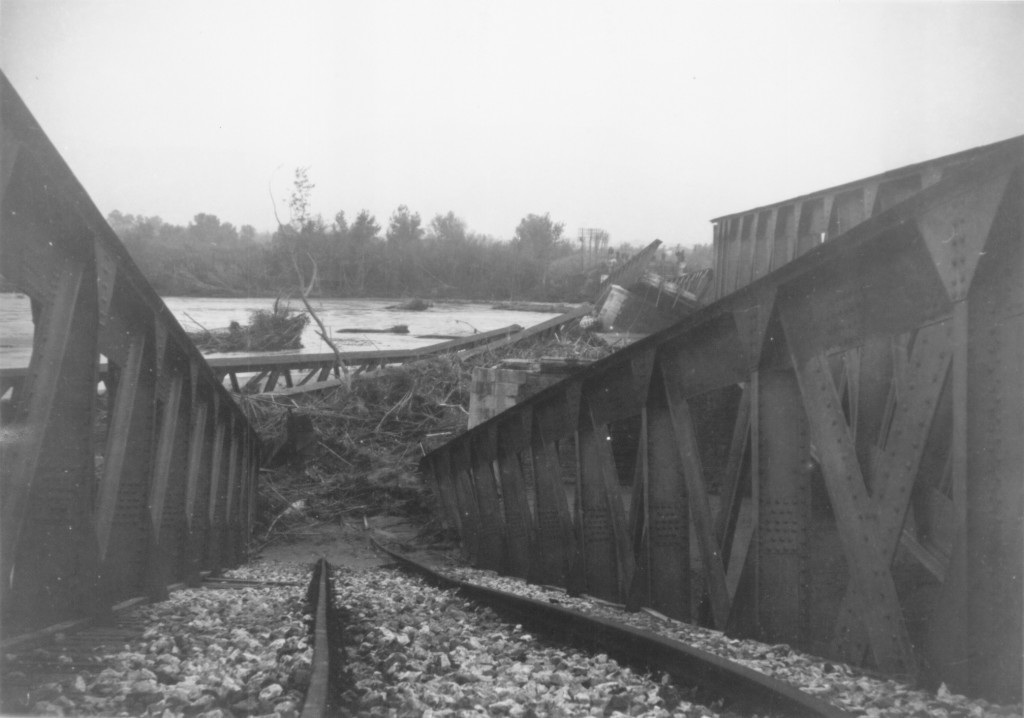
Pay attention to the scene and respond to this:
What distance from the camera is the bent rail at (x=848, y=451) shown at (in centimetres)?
334

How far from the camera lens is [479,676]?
4.15 m

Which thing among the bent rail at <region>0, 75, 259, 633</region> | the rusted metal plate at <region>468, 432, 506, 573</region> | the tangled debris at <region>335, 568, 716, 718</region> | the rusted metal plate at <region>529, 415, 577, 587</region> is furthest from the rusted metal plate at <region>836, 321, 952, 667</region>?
the rusted metal plate at <region>468, 432, 506, 573</region>

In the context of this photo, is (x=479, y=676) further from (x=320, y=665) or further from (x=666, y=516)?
(x=666, y=516)

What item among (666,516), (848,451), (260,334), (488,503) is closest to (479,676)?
(848,451)

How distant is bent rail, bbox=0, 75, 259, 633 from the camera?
13.2ft

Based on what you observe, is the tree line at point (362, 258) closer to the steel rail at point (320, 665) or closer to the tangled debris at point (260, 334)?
the tangled debris at point (260, 334)

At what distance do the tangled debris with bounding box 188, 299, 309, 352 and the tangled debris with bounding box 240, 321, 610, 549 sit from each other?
225 inches

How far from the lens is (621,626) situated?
4613 millimetres

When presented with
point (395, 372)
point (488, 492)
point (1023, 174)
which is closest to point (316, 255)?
point (395, 372)

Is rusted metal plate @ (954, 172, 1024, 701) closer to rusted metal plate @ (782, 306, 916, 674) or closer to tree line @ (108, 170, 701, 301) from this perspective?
rusted metal plate @ (782, 306, 916, 674)

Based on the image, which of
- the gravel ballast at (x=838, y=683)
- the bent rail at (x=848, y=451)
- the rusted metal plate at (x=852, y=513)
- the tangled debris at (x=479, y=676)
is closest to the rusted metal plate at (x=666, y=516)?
the bent rail at (x=848, y=451)

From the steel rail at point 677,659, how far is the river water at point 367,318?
22.7m

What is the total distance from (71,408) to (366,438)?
52.8 ft

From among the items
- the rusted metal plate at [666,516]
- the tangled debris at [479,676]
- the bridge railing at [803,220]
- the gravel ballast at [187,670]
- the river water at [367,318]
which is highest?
the river water at [367,318]
